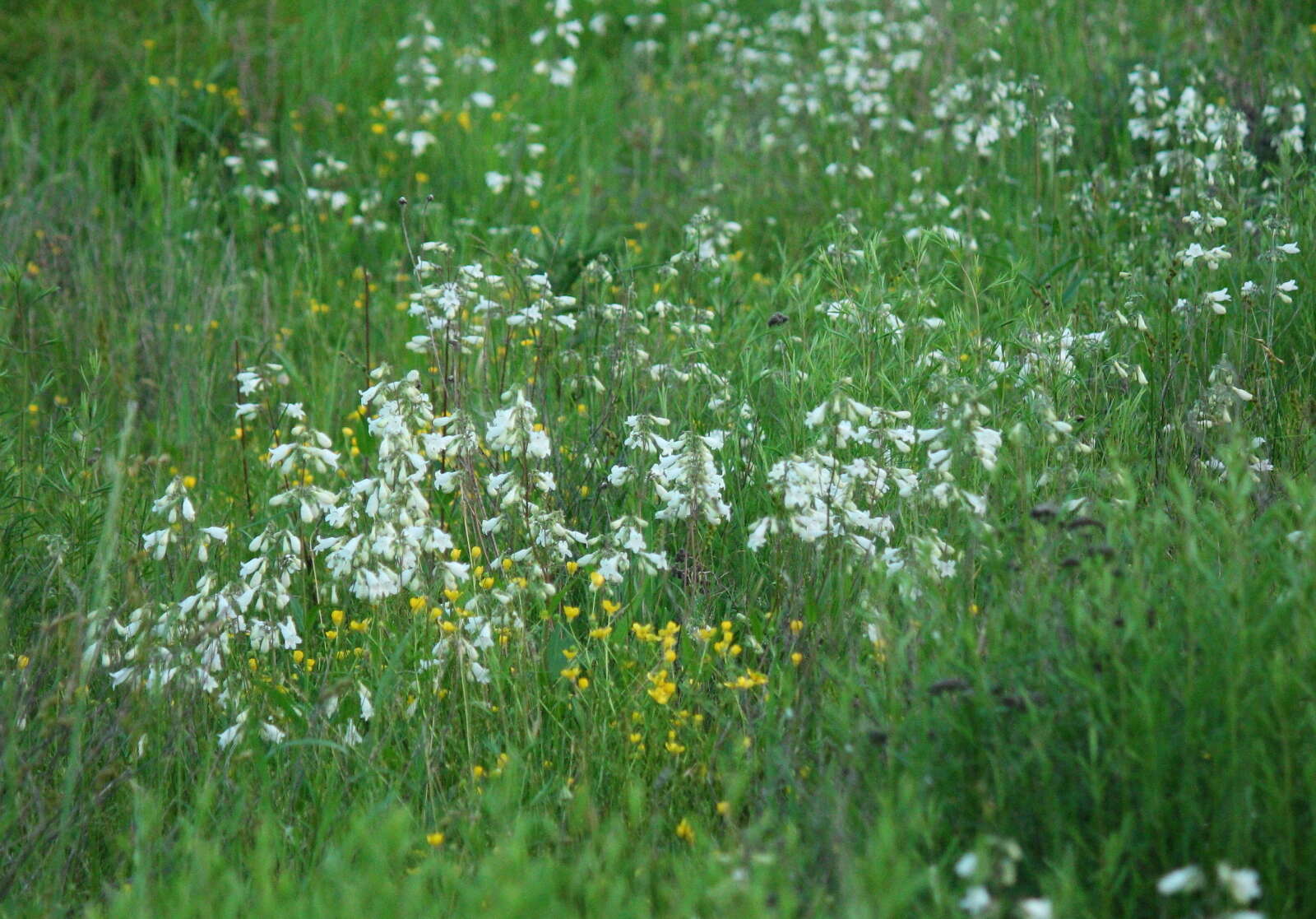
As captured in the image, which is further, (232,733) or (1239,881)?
(232,733)

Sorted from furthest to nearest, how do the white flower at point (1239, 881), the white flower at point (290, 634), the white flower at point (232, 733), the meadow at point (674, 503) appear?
1. the white flower at point (290, 634)
2. the white flower at point (232, 733)
3. the meadow at point (674, 503)
4. the white flower at point (1239, 881)

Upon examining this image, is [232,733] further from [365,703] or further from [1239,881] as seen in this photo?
[1239,881]

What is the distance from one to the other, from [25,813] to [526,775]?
951mm

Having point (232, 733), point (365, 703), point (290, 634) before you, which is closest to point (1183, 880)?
→ point (365, 703)

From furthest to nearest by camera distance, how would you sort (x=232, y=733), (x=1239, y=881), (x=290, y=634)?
(x=290, y=634) → (x=232, y=733) → (x=1239, y=881)

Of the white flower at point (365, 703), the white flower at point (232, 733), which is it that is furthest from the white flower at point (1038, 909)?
the white flower at point (232, 733)

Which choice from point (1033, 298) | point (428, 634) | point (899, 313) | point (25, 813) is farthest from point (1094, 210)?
point (25, 813)

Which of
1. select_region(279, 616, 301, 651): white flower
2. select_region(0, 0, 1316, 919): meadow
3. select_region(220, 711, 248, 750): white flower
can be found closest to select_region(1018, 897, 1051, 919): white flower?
select_region(0, 0, 1316, 919): meadow

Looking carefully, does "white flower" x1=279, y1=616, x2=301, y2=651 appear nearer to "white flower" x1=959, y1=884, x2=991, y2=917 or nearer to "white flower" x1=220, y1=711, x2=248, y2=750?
"white flower" x1=220, y1=711, x2=248, y2=750

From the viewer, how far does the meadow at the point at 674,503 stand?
2.16m

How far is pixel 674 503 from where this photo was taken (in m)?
2.97

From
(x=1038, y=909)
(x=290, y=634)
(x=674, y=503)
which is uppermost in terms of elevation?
(x=674, y=503)

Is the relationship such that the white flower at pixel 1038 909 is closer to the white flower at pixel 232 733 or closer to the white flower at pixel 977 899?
the white flower at pixel 977 899

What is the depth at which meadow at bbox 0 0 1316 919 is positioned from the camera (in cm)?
216
